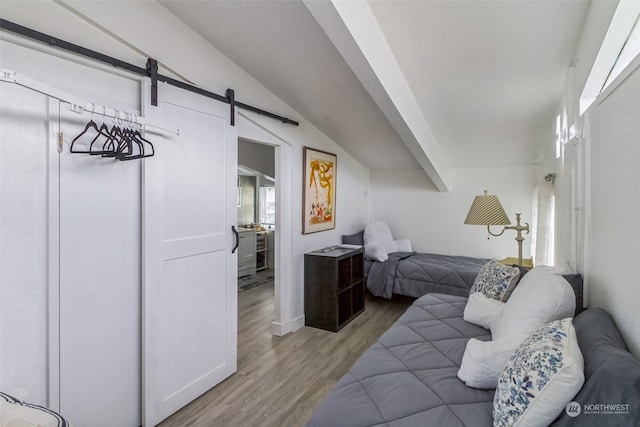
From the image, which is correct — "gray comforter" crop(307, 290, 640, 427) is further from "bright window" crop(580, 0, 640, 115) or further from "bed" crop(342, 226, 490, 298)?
"bed" crop(342, 226, 490, 298)

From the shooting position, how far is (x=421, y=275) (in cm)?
396

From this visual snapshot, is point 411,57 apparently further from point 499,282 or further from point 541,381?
point 541,381

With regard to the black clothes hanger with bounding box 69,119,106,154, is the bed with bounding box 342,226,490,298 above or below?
below

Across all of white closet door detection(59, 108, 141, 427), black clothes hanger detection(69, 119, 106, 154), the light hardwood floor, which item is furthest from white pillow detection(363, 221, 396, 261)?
black clothes hanger detection(69, 119, 106, 154)

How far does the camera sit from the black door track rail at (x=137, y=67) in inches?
55.7

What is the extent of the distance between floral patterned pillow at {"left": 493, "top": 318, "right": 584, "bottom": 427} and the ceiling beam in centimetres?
161

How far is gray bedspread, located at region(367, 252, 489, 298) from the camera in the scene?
3.76 meters

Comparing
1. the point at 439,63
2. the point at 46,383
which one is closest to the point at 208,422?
the point at 46,383

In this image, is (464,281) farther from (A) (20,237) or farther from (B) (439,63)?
(A) (20,237)

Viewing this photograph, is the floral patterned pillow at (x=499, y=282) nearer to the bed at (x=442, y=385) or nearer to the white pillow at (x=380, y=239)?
the bed at (x=442, y=385)

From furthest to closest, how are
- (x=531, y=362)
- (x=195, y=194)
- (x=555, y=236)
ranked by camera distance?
(x=555, y=236), (x=195, y=194), (x=531, y=362)

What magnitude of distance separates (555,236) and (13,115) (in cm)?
389

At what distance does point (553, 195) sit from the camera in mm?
3346

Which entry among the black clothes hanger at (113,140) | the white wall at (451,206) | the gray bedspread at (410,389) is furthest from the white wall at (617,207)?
the white wall at (451,206)
